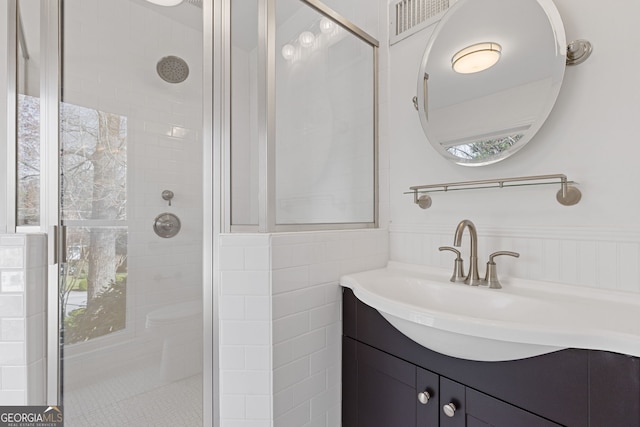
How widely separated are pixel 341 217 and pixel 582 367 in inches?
36.8

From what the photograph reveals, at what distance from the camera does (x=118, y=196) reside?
4.18 ft

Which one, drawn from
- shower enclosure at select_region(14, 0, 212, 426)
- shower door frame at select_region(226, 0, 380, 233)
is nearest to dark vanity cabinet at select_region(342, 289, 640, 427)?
shower door frame at select_region(226, 0, 380, 233)

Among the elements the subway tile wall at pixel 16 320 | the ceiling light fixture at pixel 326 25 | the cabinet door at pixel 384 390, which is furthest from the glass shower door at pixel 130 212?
the cabinet door at pixel 384 390

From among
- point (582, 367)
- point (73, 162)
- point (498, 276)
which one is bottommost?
point (582, 367)

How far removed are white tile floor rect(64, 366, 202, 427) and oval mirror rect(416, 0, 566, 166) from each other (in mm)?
1449

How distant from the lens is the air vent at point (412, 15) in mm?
1331

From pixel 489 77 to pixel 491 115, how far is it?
15 cm

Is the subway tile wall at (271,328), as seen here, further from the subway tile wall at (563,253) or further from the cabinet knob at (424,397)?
the subway tile wall at (563,253)

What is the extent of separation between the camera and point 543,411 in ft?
2.33

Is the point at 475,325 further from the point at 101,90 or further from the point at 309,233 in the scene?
the point at 101,90

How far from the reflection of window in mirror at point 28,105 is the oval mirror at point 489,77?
1.58m

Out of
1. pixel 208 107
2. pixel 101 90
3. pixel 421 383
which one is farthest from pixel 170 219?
pixel 421 383

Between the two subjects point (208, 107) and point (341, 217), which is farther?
point (341, 217)

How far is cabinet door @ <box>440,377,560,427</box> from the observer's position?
2.42ft
